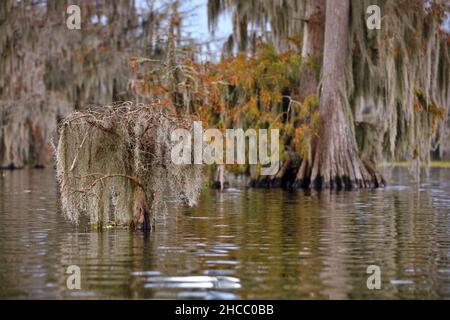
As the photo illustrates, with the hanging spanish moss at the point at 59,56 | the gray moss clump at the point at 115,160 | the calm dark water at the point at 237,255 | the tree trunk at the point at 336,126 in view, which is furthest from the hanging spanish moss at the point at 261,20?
the gray moss clump at the point at 115,160

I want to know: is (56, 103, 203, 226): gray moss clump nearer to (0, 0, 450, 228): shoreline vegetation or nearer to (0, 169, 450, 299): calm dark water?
(0, 169, 450, 299): calm dark water

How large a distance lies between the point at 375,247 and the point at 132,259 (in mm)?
3271

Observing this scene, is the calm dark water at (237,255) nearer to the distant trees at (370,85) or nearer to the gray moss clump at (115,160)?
the gray moss clump at (115,160)

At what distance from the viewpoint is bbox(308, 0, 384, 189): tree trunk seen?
95.0ft

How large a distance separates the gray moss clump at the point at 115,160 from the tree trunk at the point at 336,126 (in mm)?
14338

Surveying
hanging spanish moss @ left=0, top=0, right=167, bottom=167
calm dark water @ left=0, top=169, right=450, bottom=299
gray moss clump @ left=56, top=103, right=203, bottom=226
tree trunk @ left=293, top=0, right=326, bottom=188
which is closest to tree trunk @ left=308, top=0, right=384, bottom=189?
tree trunk @ left=293, top=0, right=326, bottom=188

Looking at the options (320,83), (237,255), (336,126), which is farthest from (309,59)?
(237,255)

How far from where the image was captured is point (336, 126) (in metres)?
29.5

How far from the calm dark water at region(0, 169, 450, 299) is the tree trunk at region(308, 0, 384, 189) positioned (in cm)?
899

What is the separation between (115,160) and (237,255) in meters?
3.45

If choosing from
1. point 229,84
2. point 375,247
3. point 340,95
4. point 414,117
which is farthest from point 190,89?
point 375,247

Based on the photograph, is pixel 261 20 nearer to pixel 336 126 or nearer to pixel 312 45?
pixel 312 45

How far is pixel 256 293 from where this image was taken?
8.74 m

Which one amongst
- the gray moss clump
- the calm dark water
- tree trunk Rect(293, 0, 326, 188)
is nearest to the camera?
the calm dark water
